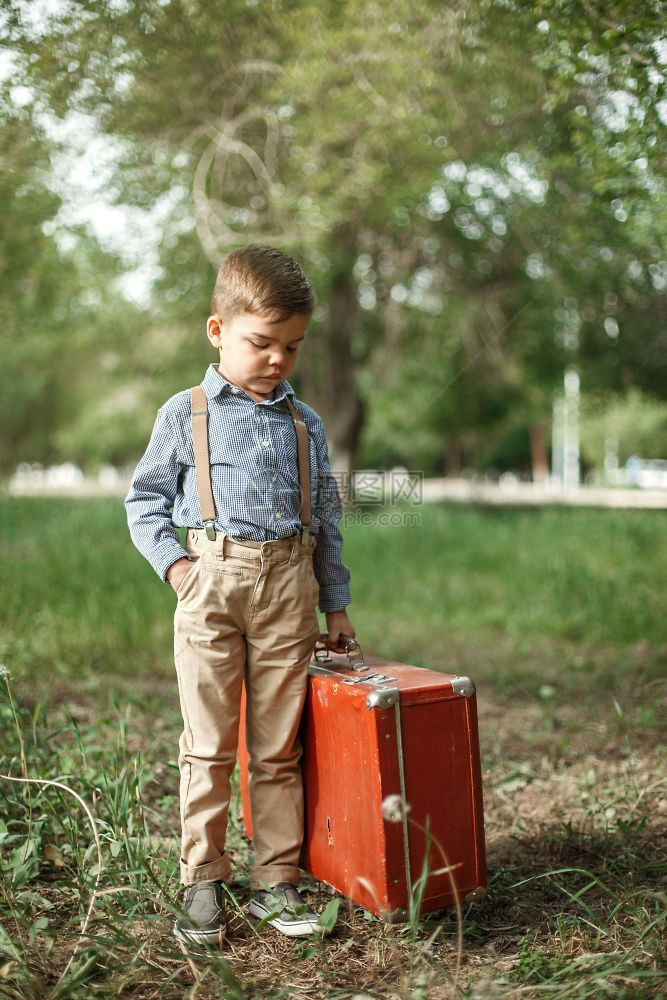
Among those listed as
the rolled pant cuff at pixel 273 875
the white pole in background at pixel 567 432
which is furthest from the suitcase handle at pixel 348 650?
the white pole in background at pixel 567 432

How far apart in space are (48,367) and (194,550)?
908 inches

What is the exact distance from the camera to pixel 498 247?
11.8m

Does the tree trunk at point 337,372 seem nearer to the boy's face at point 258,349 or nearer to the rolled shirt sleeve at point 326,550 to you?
the rolled shirt sleeve at point 326,550

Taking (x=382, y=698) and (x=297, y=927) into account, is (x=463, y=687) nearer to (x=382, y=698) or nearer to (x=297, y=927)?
(x=382, y=698)

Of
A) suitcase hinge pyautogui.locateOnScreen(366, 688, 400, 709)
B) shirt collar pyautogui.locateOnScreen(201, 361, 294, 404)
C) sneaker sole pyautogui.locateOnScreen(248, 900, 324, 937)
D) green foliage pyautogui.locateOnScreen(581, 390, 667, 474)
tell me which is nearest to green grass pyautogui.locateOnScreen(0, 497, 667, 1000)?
sneaker sole pyautogui.locateOnScreen(248, 900, 324, 937)

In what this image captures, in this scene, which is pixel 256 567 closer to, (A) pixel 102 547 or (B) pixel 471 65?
(B) pixel 471 65

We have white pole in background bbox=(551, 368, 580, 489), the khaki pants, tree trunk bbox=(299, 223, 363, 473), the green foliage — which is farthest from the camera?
the green foliage

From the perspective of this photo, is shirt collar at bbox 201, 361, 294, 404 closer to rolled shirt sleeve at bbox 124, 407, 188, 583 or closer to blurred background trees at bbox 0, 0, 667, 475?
rolled shirt sleeve at bbox 124, 407, 188, 583

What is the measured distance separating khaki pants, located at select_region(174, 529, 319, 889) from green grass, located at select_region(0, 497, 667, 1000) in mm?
177

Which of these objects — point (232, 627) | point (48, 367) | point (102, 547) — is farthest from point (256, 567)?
point (48, 367)

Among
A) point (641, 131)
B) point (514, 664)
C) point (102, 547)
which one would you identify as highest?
point (641, 131)

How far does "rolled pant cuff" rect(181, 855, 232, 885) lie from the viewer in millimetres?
2117

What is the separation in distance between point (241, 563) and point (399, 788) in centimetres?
67

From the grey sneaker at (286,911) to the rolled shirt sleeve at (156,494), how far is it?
0.86 m
